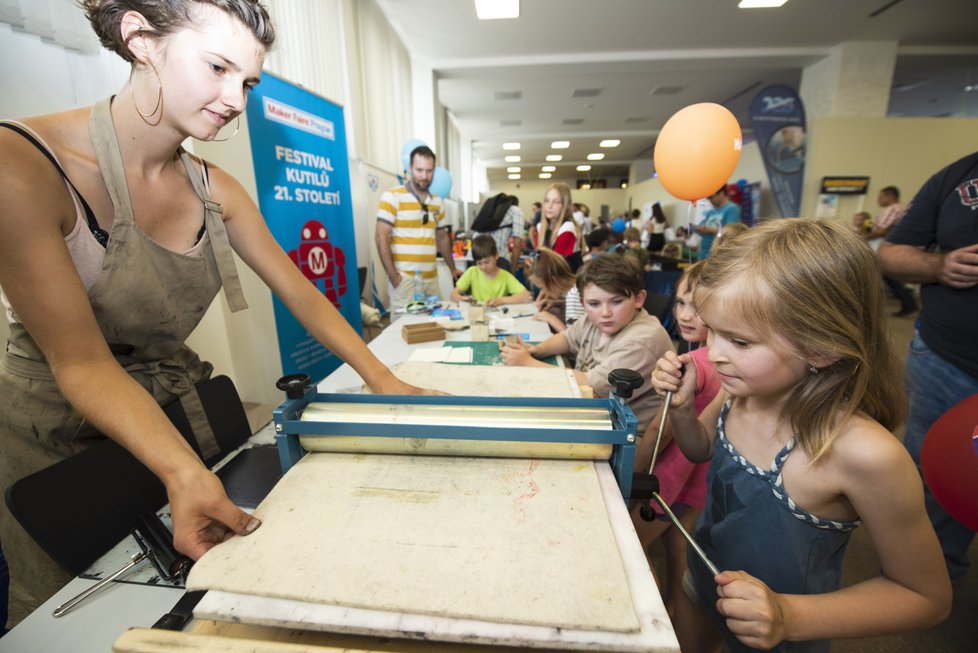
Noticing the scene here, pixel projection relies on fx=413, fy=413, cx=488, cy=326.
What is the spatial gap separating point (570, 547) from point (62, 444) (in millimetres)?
1165

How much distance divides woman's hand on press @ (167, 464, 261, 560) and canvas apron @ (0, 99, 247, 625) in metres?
0.49

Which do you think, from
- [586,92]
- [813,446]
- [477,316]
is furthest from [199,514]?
[586,92]

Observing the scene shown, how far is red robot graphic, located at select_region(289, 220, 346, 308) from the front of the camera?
293 centimetres

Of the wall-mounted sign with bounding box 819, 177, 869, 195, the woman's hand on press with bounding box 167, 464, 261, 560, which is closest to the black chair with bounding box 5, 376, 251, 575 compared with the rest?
the woman's hand on press with bounding box 167, 464, 261, 560

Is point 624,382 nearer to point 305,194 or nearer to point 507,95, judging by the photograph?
point 305,194

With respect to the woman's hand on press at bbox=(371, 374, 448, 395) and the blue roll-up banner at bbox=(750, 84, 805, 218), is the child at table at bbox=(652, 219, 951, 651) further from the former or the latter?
the blue roll-up banner at bbox=(750, 84, 805, 218)

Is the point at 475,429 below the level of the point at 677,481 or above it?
above

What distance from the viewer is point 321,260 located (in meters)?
3.09

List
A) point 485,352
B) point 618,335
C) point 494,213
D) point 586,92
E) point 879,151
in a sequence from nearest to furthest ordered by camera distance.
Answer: point 618,335 < point 485,352 < point 494,213 < point 879,151 < point 586,92

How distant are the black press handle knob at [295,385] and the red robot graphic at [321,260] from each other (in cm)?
226

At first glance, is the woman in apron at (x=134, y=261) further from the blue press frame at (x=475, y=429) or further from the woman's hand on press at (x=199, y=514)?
the blue press frame at (x=475, y=429)

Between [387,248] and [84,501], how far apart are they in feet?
9.60

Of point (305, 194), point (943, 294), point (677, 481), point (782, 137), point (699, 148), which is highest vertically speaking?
point (782, 137)

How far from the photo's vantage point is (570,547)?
0.60 m
